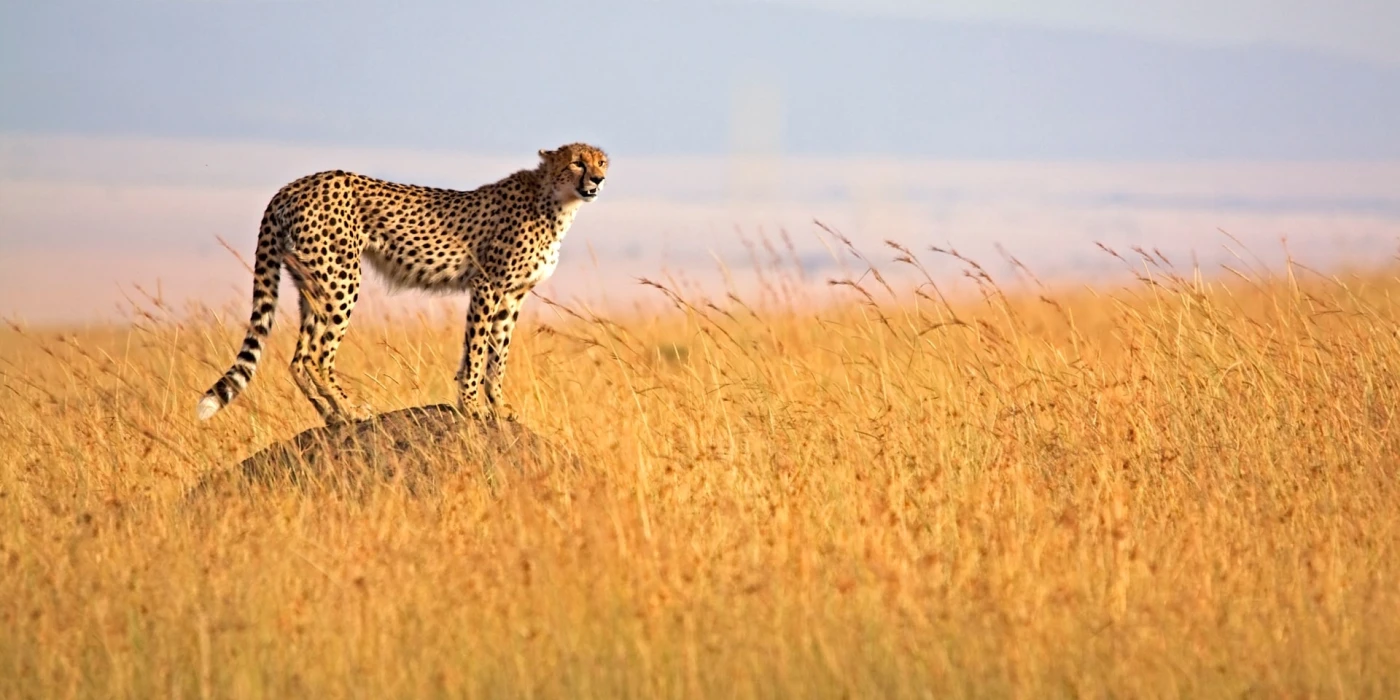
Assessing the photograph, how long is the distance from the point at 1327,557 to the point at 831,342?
8824 mm

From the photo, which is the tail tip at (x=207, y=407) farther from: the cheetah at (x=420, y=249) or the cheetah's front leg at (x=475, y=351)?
the cheetah's front leg at (x=475, y=351)

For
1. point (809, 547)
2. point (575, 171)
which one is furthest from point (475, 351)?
point (809, 547)

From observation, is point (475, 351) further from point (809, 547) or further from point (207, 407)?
point (809, 547)

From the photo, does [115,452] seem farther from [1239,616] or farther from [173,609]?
[1239,616]

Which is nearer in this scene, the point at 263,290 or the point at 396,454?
the point at 396,454

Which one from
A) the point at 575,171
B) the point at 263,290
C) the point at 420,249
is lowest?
the point at 263,290

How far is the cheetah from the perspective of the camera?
709 cm

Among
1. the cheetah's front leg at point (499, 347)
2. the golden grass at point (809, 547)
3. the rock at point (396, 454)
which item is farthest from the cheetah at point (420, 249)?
the rock at point (396, 454)

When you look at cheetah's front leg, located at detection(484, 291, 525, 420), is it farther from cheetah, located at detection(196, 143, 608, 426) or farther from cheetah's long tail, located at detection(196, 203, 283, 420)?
cheetah's long tail, located at detection(196, 203, 283, 420)

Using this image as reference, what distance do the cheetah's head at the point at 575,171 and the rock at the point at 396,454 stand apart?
1646 millimetres

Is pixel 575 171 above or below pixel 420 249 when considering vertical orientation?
above

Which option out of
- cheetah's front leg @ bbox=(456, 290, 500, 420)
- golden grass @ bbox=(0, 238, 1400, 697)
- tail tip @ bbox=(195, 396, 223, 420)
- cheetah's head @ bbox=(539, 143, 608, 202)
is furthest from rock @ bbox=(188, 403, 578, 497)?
Answer: cheetah's head @ bbox=(539, 143, 608, 202)

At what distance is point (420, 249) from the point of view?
23.9 feet

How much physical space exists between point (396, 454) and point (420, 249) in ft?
5.95
